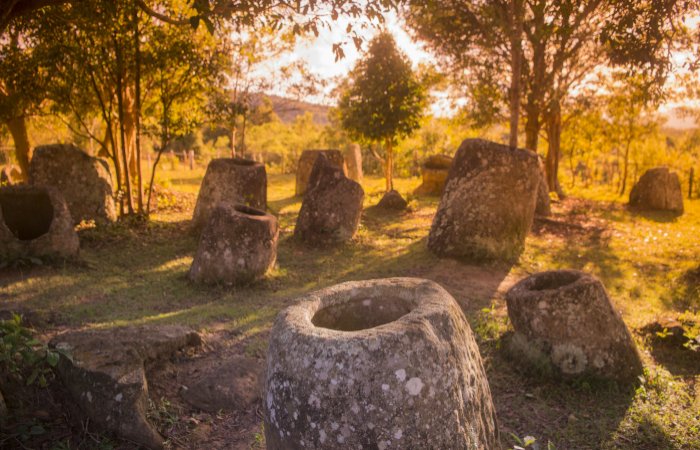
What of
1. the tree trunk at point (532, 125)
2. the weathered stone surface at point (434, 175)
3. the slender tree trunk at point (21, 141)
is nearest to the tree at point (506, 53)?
the tree trunk at point (532, 125)

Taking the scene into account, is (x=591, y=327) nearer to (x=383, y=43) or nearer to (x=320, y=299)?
(x=320, y=299)

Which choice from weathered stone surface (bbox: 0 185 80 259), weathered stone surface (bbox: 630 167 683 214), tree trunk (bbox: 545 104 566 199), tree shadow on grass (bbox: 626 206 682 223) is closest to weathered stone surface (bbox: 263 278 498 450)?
weathered stone surface (bbox: 0 185 80 259)

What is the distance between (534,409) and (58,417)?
4386mm

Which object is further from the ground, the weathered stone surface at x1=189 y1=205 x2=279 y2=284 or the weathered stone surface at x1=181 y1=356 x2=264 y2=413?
the weathered stone surface at x1=189 y1=205 x2=279 y2=284

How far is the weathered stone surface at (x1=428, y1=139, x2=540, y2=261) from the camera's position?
9.73 m

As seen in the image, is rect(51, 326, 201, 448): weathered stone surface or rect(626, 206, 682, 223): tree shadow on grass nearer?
rect(51, 326, 201, 448): weathered stone surface

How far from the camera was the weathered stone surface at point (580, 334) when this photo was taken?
529cm

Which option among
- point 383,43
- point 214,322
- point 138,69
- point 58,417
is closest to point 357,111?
point 383,43

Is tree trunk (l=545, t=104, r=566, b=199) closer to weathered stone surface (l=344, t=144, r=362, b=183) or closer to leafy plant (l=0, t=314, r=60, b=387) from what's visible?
weathered stone surface (l=344, t=144, r=362, b=183)

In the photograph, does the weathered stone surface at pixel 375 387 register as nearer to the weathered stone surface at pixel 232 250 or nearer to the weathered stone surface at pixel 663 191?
the weathered stone surface at pixel 232 250

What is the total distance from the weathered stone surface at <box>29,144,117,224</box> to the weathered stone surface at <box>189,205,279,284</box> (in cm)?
499

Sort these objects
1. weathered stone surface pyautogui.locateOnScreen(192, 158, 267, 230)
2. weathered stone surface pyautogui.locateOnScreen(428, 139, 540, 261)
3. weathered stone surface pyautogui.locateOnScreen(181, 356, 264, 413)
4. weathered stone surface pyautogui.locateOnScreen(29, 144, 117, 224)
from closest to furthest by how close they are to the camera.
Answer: weathered stone surface pyautogui.locateOnScreen(181, 356, 264, 413) → weathered stone surface pyautogui.locateOnScreen(428, 139, 540, 261) → weathered stone surface pyautogui.locateOnScreen(29, 144, 117, 224) → weathered stone surface pyautogui.locateOnScreen(192, 158, 267, 230)

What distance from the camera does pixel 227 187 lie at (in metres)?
12.4

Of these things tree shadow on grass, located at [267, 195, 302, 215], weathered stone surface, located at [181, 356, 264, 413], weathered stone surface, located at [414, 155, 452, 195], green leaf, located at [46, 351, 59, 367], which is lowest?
weathered stone surface, located at [181, 356, 264, 413]
